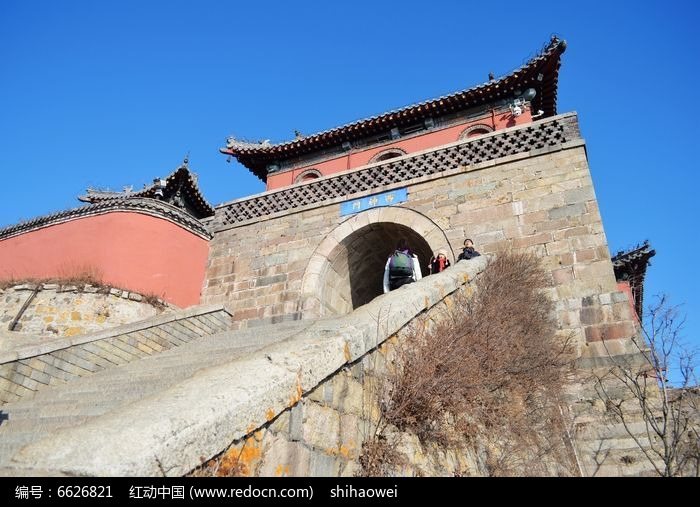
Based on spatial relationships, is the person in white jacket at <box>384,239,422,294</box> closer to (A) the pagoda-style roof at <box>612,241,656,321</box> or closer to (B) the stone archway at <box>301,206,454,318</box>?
(B) the stone archway at <box>301,206,454,318</box>

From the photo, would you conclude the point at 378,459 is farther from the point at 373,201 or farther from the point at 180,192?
the point at 180,192

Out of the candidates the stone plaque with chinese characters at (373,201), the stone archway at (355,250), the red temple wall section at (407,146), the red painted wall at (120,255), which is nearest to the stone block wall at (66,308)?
the red painted wall at (120,255)

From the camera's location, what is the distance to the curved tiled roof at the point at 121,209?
34.6ft

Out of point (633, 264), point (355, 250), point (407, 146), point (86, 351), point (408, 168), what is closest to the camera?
point (86, 351)

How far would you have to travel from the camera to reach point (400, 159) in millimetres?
10016

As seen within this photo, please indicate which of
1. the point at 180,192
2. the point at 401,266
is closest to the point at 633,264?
the point at 401,266

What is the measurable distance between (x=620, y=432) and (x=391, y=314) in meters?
3.27

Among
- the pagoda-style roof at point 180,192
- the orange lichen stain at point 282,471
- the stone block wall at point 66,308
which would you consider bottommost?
the orange lichen stain at point 282,471

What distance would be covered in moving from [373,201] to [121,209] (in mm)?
5842

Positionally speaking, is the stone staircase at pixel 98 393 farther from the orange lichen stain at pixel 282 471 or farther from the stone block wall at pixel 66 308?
the stone block wall at pixel 66 308

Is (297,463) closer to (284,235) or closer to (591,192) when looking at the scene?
(591,192)

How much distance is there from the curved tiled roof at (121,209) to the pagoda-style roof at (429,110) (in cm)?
526

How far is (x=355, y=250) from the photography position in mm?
10031
